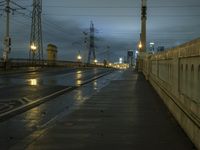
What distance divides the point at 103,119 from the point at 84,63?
112m

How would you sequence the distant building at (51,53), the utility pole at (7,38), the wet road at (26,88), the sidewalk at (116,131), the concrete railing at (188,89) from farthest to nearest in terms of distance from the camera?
1. the distant building at (51,53)
2. the utility pole at (7,38)
3. the wet road at (26,88)
4. the sidewalk at (116,131)
5. the concrete railing at (188,89)

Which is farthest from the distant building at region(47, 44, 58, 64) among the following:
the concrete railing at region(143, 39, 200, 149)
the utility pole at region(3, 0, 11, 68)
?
the concrete railing at region(143, 39, 200, 149)

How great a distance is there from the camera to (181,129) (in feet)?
38.3

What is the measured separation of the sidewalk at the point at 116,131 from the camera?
977cm

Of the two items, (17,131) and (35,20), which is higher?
(35,20)

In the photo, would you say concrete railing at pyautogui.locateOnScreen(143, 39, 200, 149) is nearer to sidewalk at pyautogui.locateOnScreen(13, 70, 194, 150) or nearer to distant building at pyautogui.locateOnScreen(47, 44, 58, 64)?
sidewalk at pyautogui.locateOnScreen(13, 70, 194, 150)

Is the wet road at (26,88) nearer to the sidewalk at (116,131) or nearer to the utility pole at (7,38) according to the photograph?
the sidewalk at (116,131)

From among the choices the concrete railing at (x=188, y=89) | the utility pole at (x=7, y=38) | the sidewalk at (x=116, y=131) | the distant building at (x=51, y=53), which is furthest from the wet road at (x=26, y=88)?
the distant building at (x=51, y=53)

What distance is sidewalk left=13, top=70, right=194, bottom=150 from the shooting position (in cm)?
977

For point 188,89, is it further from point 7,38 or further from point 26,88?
point 7,38

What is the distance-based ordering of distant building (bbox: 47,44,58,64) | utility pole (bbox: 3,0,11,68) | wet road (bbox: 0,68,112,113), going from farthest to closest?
distant building (bbox: 47,44,58,64) → utility pole (bbox: 3,0,11,68) → wet road (bbox: 0,68,112,113)

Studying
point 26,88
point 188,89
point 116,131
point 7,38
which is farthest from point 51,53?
point 188,89

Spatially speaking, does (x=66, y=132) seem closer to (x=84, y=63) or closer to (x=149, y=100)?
(x=149, y=100)

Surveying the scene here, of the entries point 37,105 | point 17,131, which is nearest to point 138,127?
point 17,131
